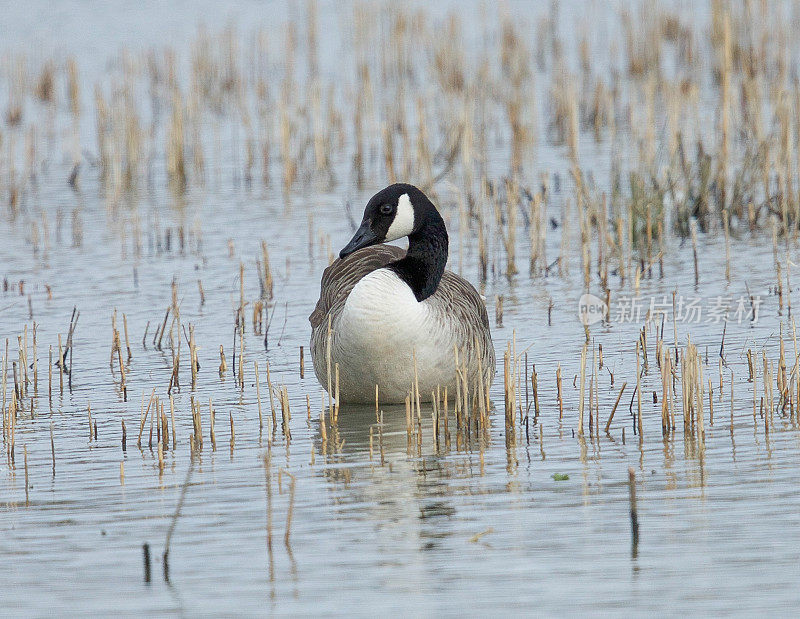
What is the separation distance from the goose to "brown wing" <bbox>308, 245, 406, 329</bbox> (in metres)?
0.03

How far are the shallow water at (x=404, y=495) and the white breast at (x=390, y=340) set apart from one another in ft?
0.85

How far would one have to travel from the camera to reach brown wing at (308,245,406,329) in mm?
8375

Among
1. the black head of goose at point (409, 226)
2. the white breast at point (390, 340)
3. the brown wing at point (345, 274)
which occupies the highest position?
the black head of goose at point (409, 226)

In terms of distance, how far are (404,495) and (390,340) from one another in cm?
179

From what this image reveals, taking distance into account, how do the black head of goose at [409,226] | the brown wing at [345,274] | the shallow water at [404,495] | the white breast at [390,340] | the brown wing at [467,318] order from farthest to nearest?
1. the brown wing at [345,274]
2. the black head of goose at [409,226]
3. the brown wing at [467,318]
4. the white breast at [390,340]
5. the shallow water at [404,495]

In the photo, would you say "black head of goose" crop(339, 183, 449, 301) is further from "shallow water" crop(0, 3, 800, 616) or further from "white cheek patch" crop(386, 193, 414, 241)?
"shallow water" crop(0, 3, 800, 616)

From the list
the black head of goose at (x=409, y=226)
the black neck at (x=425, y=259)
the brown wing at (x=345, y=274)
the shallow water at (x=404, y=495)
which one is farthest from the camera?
the brown wing at (x=345, y=274)

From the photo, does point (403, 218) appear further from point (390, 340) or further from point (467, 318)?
point (390, 340)

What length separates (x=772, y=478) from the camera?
575 centimetres

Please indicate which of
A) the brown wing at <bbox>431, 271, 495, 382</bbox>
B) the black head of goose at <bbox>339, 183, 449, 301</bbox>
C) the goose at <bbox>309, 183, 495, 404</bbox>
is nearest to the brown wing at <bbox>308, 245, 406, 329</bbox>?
the goose at <bbox>309, 183, 495, 404</bbox>

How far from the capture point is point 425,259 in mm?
8008

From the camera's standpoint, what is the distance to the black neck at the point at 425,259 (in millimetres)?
7863

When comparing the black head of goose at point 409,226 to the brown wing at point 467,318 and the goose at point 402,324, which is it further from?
the brown wing at point 467,318

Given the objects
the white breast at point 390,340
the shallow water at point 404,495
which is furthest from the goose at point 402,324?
the shallow water at point 404,495
